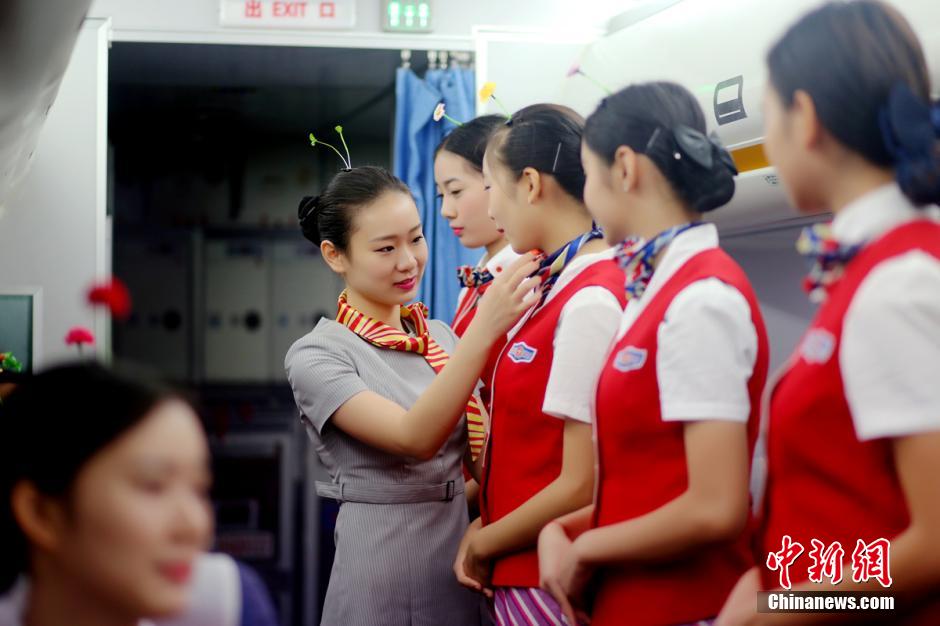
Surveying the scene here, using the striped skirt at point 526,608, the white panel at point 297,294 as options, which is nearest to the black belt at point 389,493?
the striped skirt at point 526,608

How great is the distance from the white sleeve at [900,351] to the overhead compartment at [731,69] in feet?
5.58

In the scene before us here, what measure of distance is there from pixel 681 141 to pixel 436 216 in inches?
116

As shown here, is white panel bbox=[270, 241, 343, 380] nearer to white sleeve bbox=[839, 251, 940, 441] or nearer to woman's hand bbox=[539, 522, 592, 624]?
woman's hand bbox=[539, 522, 592, 624]

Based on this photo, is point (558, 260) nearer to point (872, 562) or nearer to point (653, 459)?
point (653, 459)

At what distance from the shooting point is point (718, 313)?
50.4 inches

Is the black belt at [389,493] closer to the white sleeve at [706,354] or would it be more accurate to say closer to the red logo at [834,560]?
the white sleeve at [706,354]

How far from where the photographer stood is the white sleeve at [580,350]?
1556 mm

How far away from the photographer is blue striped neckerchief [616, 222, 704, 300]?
141cm

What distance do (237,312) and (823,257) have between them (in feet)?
22.0

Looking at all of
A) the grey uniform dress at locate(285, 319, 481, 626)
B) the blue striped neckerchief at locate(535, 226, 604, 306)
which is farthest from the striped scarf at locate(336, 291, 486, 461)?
the blue striped neckerchief at locate(535, 226, 604, 306)

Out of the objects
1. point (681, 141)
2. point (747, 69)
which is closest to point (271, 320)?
point (747, 69)

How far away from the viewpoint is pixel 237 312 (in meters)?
7.48

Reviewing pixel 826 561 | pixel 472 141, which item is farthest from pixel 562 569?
pixel 472 141

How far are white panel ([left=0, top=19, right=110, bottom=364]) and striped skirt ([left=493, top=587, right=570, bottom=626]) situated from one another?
2755 mm
